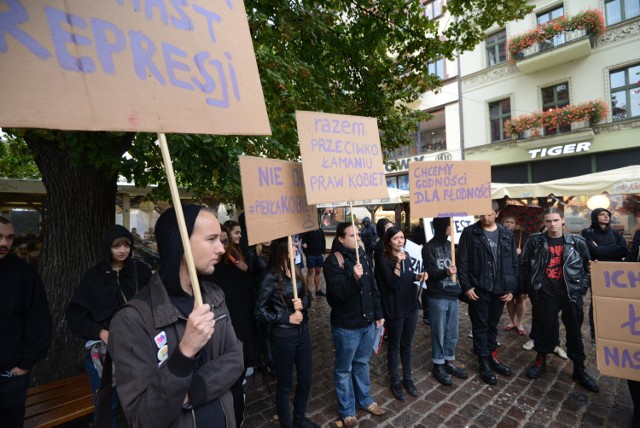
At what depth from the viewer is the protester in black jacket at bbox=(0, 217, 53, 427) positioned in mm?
2311

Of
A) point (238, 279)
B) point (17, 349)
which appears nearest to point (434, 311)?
point (238, 279)

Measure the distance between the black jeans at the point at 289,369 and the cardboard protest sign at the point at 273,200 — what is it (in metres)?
0.96

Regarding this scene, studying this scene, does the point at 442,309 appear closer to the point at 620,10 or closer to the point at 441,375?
the point at 441,375

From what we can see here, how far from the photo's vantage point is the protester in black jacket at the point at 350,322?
10.1ft

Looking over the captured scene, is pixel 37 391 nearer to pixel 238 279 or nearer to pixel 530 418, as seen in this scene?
pixel 238 279

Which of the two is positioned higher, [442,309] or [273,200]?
[273,200]

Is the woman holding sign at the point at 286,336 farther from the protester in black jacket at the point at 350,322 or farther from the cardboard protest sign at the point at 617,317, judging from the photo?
the cardboard protest sign at the point at 617,317

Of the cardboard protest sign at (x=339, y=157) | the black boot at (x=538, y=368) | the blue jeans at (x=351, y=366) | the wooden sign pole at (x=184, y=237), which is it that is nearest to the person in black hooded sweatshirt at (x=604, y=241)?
the black boot at (x=538, y=368)

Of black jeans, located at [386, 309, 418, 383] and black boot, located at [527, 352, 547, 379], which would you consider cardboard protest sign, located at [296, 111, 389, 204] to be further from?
black boot, located at [527, 352, 547, 379]

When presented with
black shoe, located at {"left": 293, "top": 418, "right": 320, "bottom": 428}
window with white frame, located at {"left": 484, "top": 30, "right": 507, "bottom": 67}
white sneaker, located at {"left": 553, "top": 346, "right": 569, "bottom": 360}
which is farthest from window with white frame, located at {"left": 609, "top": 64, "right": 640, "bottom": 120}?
black shoe, located at {"left": 293, "top": 418, "right": 320, "bottom": 428}

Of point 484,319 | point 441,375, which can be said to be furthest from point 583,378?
point 441,375

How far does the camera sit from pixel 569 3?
1340cm

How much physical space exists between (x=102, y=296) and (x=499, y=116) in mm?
18218

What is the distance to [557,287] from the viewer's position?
380 cm
